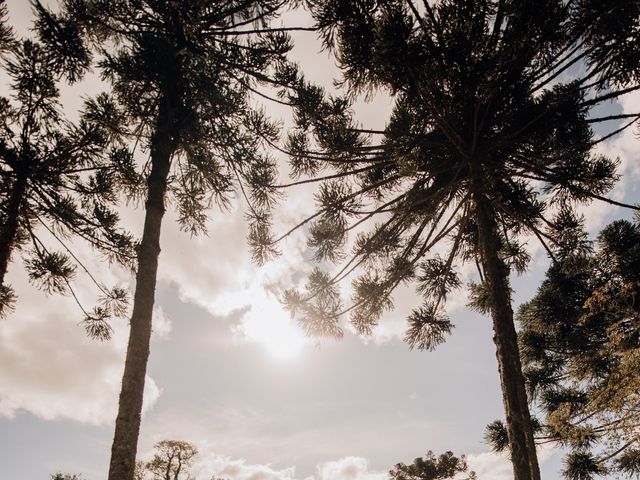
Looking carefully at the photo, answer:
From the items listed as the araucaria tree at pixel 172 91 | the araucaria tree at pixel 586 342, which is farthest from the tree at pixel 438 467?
the araucaria tree at pixel 172 91

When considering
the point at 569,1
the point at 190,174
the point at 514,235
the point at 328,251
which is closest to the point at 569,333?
the point at 514,235

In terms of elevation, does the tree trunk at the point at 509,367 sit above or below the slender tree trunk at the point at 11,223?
below

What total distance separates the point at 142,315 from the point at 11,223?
3.15m

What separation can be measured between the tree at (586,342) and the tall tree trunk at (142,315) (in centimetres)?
793

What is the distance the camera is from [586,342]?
973cm

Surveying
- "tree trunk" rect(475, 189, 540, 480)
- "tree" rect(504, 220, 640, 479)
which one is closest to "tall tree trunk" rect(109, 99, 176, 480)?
"tree trunk" rect(475, 189, 540, 480)

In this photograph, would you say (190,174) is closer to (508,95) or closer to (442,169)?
(442,169)

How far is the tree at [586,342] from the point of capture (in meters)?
7.86

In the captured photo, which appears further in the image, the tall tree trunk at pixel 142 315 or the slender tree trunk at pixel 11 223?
the slender tree trunk at pixel 11 223

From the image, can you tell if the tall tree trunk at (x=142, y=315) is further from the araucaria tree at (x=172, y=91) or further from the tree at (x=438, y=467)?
the tree at (x=438, y=467)

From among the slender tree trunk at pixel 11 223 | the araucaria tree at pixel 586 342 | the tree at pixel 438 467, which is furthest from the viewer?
the tree at pixel 438 467

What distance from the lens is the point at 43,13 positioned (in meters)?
4.42

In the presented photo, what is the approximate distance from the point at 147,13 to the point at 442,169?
16.8ft

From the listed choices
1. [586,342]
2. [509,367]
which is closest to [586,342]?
[586,342]
